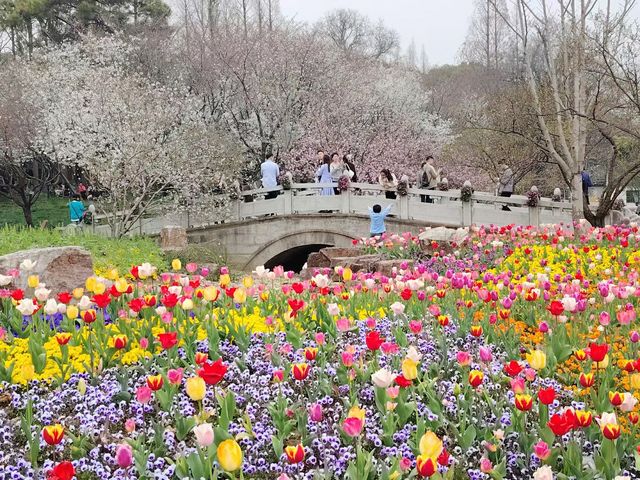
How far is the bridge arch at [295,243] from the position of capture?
1959 cm

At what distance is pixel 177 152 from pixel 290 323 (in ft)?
54.0

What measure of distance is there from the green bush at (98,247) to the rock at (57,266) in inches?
191

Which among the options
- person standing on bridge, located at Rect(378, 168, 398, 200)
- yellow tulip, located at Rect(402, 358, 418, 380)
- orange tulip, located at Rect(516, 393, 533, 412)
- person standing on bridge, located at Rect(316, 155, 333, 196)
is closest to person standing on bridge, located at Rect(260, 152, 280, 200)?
person standing on bridge, located at Rect(316, 155, 333, 196)

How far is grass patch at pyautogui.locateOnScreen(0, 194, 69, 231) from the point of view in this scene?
31.7m

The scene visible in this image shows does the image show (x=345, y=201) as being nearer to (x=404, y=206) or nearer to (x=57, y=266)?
(x=404, y=206)

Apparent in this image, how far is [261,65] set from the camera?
26000 mm

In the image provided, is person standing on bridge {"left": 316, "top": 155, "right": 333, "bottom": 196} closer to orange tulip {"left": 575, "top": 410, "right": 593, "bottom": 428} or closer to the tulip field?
the tulip field

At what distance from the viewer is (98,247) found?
15.2 m

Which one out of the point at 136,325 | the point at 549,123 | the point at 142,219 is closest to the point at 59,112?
the point at 142,219

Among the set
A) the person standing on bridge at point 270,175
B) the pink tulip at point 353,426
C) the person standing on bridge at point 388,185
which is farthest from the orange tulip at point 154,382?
the person standing on bridge at point 270,175

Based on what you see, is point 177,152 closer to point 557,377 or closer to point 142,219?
point 142,219

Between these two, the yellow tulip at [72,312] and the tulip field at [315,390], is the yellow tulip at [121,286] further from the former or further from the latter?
the yellow tulip at [72,312]

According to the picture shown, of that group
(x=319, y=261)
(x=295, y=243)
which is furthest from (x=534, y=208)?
(x=295, y=243)

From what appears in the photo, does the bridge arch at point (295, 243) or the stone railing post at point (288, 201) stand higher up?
the stone railing post at point (288, 201)
